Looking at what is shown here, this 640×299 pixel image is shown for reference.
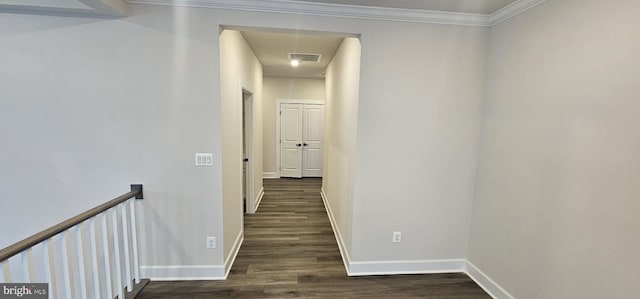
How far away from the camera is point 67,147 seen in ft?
6.92

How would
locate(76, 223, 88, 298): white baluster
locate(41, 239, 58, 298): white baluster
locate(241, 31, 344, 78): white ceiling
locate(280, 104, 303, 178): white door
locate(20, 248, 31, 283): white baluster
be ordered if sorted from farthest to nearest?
locate(280, 104, 303, 178): white door → locate(241, 31, 344, 78): white ceiling → locate(76, 223, 88, 298): white baluster → locate(41, 239, 58, 298): white baluster → locate(20, 248, 31, 283): white baluster

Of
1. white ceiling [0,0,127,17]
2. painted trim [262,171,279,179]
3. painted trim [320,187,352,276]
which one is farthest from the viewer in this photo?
painted trim [262,171,279,179]

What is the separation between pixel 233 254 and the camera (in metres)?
2.74

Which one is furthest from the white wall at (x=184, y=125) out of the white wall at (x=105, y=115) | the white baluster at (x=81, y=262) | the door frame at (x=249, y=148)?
the door frame at (x=249, y=148)

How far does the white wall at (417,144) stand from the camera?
232 centimetres

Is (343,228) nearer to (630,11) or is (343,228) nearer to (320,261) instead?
(320,261)

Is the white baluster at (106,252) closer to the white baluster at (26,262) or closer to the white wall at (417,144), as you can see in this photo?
the white baluster at (26,262)

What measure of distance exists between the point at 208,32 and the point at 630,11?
108 inches

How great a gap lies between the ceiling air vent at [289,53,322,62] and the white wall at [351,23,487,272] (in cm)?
180

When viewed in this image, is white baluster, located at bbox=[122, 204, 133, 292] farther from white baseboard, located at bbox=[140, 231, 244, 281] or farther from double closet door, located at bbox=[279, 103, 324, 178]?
double closet door, located at bbox=[279, 103, 324, 178]

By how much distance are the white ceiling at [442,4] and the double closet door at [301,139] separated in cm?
436

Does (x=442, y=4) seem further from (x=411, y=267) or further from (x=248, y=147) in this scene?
(x=248, y=147)

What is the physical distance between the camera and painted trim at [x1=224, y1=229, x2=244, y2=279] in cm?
246

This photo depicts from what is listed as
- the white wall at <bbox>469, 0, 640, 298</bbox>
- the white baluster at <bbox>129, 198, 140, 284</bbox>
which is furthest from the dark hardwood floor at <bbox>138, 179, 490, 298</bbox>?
the white wall at <bbox>469, 0, 640, 298</bbox>
